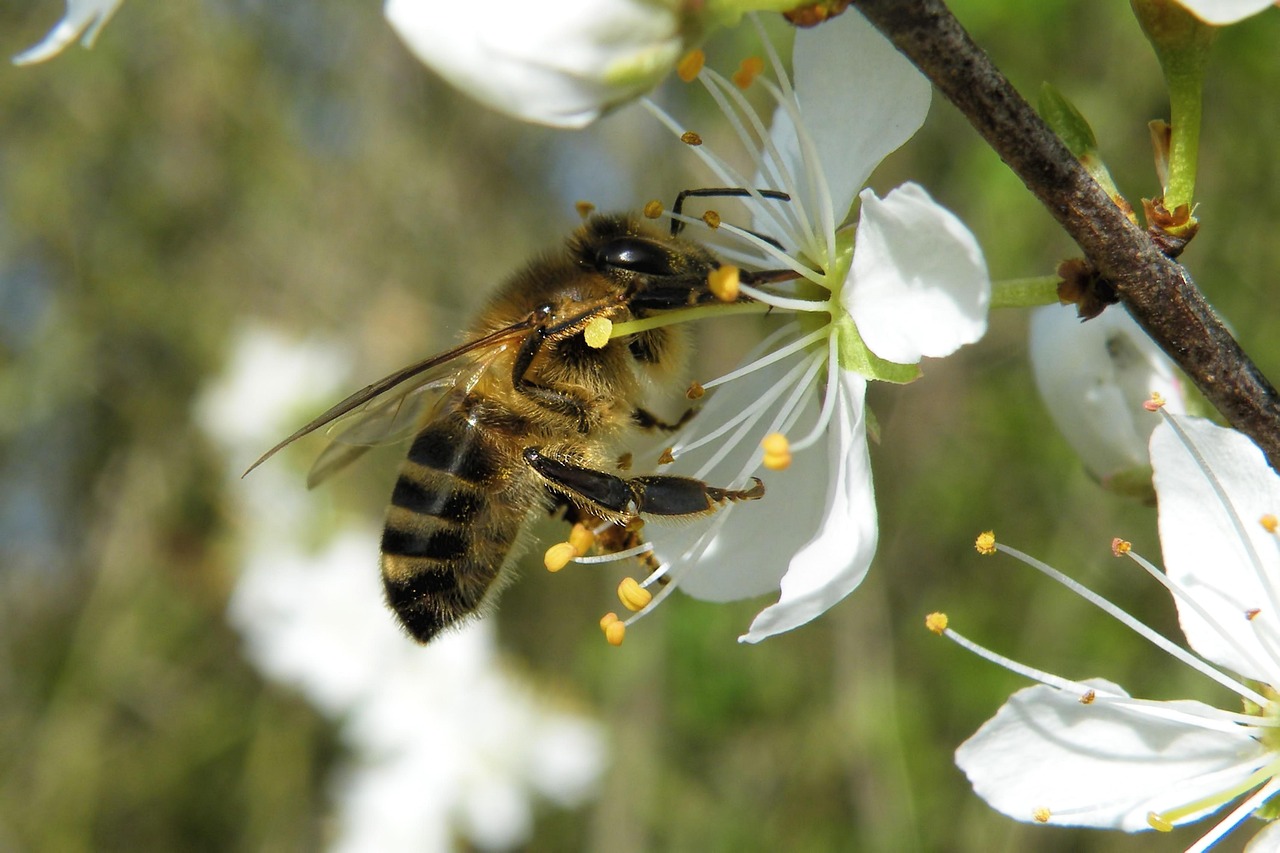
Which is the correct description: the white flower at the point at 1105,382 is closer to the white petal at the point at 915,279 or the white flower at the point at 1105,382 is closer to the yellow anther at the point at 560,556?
the white petal at the point at 915,279

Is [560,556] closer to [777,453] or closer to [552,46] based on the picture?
[777,453]

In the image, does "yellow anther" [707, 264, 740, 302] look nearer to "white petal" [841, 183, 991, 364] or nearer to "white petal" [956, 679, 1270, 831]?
"white petal" [841, 183, 991, 364]

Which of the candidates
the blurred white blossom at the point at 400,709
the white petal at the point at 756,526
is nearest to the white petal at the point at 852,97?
the white petal at the point at 756,526

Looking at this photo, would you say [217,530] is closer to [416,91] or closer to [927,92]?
[416,91]

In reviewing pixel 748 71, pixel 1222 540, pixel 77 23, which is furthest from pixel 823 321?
pixel 77 23

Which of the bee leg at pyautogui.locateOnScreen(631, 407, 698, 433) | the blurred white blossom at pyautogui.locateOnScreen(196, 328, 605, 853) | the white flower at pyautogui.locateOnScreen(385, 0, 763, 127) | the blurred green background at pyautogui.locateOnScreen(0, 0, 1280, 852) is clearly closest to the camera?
the white flower at pyautogui.locateOnScreen(385, 0, 763, 127)

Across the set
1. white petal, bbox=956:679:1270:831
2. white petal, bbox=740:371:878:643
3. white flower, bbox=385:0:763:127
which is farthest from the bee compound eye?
white petal, bbox=956:679:1270:831

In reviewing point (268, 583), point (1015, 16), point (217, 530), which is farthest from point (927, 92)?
point (217, 530)
